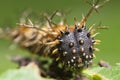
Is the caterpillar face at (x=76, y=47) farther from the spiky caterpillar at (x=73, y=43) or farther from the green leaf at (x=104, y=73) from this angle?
the green leaf at (x=104, y=73)

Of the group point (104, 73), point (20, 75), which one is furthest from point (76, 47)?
point (20, 75)

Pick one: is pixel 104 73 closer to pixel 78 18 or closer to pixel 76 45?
pixel 76 45

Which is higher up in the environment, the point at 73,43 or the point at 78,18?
the point at 78,18

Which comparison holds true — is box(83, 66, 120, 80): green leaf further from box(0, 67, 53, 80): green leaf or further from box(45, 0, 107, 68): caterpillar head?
box(0, 67, 53, 80): green leaf

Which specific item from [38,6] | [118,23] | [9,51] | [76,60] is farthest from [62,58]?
[38,6]

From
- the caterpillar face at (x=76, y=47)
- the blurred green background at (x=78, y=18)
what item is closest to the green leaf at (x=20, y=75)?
the caterpillar face at (x=76, y=47)

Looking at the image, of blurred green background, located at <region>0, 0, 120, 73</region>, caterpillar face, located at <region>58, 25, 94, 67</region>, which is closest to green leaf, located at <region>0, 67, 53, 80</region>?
caterpillar face, located at <region>58, 25, 94, 67</region>
